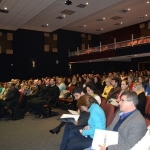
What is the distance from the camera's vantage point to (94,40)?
63.8ft

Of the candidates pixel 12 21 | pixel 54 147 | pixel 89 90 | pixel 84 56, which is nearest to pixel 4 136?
pixel 54 147

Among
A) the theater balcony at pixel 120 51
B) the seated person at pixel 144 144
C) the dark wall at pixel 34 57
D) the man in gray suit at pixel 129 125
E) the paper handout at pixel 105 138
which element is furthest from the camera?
the dark wall at pixel 34 57

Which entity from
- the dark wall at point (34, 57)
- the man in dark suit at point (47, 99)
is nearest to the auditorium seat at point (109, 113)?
the man in dark suit at point (47, 99)

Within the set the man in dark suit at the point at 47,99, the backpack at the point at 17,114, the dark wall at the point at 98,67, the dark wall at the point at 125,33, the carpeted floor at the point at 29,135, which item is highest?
the dark wall at the point at 125,33

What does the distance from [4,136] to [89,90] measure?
2.17 meters

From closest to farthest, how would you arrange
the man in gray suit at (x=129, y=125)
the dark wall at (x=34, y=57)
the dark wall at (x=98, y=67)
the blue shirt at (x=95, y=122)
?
the man in gray suit at (x=129, y=125) < the blue shirt at (x=95, y=122) < the dark wall at (x=34, y=57) < the dark wall at (x=98, y=67)

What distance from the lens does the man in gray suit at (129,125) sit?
184 cm

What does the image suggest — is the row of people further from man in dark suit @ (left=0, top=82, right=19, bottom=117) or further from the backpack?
man in dark suit @ (left=0, top=82, right=19, bottom=117)

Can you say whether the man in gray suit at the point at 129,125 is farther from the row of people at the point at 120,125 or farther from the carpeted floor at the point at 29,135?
the carpeted floor at the point at 29,135

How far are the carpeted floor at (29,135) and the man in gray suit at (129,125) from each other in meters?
1.95

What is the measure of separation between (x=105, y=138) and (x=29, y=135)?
2.77m

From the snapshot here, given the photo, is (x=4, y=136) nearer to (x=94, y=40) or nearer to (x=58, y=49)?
(x=58, y=49)

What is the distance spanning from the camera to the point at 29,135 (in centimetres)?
436

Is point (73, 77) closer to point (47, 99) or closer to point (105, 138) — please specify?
point (47, 99)
